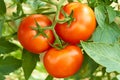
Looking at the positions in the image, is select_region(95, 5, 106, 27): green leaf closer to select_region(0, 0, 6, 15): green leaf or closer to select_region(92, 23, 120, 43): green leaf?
select_region(92, 23, 120, 43): green leaf

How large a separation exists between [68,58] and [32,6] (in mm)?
326

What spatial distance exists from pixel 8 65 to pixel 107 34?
0.32 meters

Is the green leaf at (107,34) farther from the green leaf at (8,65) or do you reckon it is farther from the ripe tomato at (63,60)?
the green leaf at (8,65)

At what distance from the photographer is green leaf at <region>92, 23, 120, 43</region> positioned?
3.49 ft

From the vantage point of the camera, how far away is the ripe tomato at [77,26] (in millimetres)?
1001

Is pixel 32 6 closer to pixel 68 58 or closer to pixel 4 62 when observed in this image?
pixel 4 62

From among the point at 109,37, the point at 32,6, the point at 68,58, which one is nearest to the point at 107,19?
the point at 109,37

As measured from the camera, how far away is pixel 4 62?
1201 millimetres

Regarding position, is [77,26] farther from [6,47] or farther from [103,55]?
[6,47]

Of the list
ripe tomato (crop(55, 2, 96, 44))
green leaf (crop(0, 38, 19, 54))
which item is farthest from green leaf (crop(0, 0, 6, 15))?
ripe tomato (crop(55, 2, 96, 44))

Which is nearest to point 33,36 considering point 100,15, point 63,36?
point 63,36

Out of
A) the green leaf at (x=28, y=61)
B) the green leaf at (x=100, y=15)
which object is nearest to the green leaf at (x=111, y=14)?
the green leaf at (x=100, y=15)

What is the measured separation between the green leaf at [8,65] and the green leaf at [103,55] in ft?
1.19

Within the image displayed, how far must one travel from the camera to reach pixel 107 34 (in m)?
1.07
